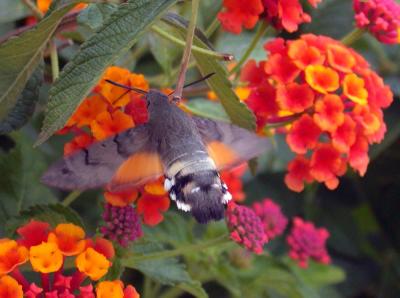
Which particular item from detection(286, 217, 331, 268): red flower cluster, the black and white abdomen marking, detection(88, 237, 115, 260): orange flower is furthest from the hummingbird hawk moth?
detection(286, 217, 331, 268): red flower cluster

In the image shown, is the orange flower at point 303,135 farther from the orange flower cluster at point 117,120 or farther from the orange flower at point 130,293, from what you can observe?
the orange flower at point 130,293

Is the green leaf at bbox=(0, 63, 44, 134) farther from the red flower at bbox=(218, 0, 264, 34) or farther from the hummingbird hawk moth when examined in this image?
the red flower at bbox=(218, 0, 264, 34)

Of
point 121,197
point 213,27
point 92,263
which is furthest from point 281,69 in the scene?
point 92,263

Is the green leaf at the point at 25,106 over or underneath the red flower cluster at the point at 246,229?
over

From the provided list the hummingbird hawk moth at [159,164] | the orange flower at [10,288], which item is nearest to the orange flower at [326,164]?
the hummingbird hawk moth at [159,164]

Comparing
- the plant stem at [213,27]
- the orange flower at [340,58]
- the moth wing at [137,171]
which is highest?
the moth wing at [137,171]

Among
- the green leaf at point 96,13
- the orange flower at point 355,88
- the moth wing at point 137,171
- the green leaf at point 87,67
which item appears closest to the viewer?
the green leaf at point 87,67

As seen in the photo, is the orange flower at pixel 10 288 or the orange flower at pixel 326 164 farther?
the orange flower at pixel 326 164
